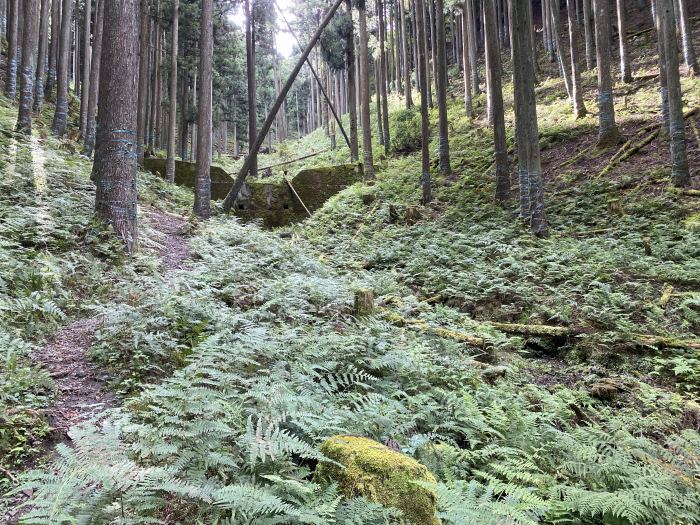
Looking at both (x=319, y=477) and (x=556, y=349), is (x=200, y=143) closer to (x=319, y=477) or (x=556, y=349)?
(x=556, y=349)

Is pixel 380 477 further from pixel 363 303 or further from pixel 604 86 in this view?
pixel 604 86

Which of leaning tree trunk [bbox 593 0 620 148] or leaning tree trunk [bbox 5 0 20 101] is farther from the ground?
leaning tree trunk [bbox 5 0 20 101]

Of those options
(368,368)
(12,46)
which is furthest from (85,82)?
(368,368)

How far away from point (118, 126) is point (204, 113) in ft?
19.0

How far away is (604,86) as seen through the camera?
13609mm

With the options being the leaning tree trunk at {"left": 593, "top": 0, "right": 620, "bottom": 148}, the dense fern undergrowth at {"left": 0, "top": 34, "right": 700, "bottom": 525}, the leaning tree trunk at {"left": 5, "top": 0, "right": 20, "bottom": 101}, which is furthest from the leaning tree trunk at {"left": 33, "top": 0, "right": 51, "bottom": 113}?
the leaning tree trunk at {"left": 593, "top": 0, "right": 620, "bottom": 148}

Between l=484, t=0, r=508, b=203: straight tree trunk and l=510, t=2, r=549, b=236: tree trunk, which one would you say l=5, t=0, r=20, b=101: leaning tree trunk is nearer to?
l=484, t=0, r=508, b=203: straight tree trunk

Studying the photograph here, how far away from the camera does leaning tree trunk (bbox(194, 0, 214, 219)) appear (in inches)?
480

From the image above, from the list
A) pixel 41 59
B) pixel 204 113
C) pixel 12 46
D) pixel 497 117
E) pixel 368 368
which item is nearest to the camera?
pixel 368 368

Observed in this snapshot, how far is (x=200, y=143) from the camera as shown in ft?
42.3

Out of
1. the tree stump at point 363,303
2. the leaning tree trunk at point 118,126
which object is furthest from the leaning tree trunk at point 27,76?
the tree stump at point 363,303

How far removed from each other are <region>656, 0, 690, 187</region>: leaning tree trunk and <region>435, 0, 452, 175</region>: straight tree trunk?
6501mm

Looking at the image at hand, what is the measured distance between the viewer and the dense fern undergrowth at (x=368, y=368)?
7.25 feet

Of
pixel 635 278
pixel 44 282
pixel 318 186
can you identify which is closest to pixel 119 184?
pixel 44 282
